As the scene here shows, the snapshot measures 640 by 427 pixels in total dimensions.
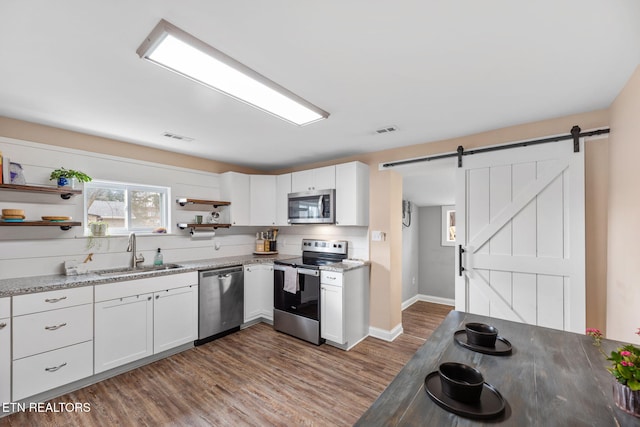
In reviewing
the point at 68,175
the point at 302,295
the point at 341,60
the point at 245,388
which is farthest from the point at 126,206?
the point at 341,60

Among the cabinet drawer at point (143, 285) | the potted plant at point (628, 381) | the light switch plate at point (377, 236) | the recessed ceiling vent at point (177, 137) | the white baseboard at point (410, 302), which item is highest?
the recessed ceiling vent at point (177, 137)

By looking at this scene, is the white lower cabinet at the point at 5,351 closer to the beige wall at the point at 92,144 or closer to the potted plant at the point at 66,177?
the potted plant at the point at 66,177

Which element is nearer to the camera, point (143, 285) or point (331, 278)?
point (143, 285)

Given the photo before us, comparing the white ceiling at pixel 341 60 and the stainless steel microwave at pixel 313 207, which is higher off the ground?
the white ceiling at pixel 341 60

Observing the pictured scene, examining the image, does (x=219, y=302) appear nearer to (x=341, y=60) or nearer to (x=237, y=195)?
(x=237, y=195)

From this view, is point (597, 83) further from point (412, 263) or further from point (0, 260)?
point (0, 260)

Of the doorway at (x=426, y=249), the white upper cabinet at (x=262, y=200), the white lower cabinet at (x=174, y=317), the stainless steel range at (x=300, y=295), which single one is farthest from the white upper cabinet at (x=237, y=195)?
the doorway at (x=426, y=249)

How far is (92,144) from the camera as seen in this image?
295cm

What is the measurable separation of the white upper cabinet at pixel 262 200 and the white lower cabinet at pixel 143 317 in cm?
135

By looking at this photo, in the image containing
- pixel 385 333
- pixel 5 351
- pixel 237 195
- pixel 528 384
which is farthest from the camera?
pixel 237 195

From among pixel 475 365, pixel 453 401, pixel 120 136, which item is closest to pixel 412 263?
pixel 475 365

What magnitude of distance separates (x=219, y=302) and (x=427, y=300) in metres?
3.68

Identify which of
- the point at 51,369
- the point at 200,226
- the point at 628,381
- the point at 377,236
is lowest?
the point at 51,369

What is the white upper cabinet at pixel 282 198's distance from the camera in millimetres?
4102
